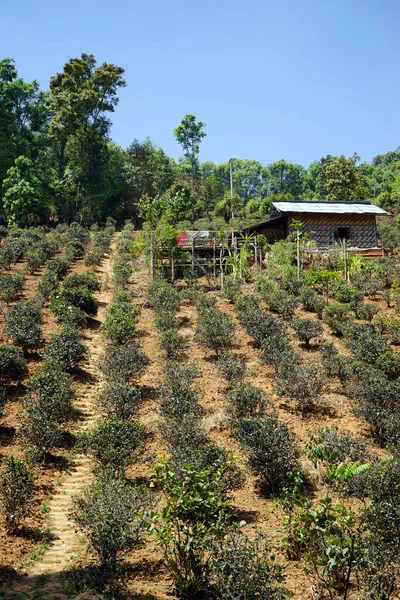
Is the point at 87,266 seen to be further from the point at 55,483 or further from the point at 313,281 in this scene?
the point at 55,483

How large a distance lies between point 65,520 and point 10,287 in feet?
46.2

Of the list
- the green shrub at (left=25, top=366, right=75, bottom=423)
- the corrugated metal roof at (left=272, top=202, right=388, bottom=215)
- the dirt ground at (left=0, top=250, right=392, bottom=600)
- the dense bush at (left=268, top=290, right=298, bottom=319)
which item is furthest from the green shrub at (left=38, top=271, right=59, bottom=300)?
the corrugated metal roof at (left=272, top=202, right=388, bottom=215)

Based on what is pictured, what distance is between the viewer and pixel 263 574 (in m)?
5.26

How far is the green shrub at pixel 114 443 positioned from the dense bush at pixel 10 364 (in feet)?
13.3

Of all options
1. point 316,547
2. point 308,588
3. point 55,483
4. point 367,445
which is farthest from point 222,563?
point 367,445

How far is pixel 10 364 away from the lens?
41.7 ft

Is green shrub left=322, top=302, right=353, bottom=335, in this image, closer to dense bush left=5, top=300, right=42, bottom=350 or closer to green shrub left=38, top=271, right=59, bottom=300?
dense bush left=5, top=300, right=42, bottom=350

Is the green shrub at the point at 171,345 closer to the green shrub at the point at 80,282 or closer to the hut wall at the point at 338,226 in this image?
the green shrub at the point at 80,282

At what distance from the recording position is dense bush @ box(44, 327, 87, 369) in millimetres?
13914

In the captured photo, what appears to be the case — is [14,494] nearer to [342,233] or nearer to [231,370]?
[231,370]

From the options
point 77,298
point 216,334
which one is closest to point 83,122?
point 77,298

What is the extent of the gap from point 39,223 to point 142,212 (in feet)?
78.3

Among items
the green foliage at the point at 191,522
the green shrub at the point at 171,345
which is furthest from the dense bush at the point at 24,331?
the green foliage at the point at 191,522

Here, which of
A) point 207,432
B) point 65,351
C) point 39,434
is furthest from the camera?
point 65,351
